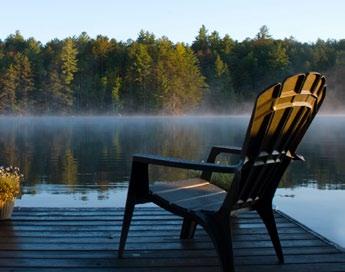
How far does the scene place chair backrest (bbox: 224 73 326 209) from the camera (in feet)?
8.34

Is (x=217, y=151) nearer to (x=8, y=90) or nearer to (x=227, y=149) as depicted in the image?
(x=227, y=149)

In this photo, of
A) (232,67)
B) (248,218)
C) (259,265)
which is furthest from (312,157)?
(232,67)

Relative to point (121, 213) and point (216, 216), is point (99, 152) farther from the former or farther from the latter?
point (216, 216)

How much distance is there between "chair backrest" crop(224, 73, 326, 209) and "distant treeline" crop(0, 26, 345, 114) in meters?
61.6

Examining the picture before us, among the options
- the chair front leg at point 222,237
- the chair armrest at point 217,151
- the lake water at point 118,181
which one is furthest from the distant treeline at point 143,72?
the chair front leg at point 222,237

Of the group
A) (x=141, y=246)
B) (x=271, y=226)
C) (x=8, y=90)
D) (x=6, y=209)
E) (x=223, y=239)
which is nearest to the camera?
(x=223, y=239)

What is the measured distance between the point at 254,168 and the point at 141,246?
1015mm

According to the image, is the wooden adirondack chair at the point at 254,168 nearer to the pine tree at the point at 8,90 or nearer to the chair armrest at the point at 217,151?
the chair armrest at the point at 217,151

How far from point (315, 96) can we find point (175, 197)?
35.9 inches

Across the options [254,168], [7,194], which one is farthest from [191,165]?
[7,194]

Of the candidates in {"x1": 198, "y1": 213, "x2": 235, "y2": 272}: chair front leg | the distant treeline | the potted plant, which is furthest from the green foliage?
the distant treeline

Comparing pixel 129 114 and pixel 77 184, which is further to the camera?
pixel 129 114

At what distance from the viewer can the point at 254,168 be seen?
2.73 meters

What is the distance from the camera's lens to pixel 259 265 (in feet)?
9.92
